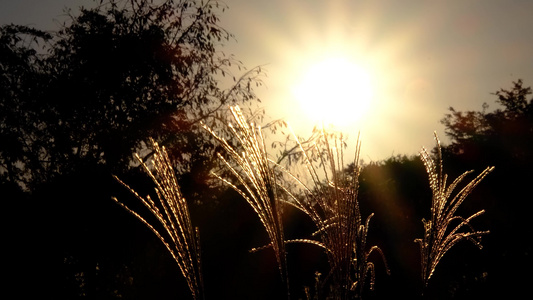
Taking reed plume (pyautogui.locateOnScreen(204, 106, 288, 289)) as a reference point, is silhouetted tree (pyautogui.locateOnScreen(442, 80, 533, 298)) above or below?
above

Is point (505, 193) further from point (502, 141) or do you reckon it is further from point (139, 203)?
point (139, 203)

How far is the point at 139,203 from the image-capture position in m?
8.55

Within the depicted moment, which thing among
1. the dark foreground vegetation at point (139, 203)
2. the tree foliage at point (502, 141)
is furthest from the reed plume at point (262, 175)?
the tree foliage at point (502, 141)

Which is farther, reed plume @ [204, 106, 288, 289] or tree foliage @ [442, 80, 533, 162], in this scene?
tree foliage @ [442, 80, 533, 162]

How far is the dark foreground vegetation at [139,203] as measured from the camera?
8.32m

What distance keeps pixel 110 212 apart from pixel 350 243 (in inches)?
247

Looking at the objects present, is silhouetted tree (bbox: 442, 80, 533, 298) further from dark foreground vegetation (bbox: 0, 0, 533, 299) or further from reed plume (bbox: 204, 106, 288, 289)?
reed plume (bbox: 204, 106, 288, 289)

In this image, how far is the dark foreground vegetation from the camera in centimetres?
832

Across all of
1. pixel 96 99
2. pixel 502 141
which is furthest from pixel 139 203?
pixel 502 141

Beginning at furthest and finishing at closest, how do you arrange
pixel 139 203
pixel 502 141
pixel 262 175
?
pixel 502 141, pixel 139 203, pixel 262 175

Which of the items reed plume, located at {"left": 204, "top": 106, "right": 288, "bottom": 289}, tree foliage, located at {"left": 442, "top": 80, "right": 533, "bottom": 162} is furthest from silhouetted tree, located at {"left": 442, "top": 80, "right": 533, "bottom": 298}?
reed plume, located at {"left": 204, "top": 106, "right": 288, "bottom": 289}

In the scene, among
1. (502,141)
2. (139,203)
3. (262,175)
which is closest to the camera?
(262,175)

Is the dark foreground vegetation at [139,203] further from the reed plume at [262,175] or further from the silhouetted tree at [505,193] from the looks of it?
the reed plume at [262,175]

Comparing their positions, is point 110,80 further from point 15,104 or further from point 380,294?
point 380,294
